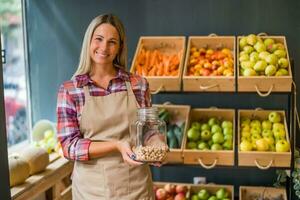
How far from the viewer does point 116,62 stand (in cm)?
189

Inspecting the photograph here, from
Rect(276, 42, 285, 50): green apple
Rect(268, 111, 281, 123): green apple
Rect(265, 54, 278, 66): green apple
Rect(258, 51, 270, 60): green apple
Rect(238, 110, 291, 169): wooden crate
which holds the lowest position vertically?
Rect(238, 110, 291, 169): wooden crate

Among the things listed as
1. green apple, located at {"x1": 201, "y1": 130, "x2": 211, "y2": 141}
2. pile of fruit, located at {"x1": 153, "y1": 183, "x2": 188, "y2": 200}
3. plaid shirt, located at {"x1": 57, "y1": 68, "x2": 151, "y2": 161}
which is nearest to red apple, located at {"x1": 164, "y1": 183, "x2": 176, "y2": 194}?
pile of fruit, located at {"x1": 153, "y1": 183, "x2": 188, "y2": 200}

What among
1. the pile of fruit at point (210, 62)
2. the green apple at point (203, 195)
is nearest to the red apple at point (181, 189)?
the green apple at point (203, 195)

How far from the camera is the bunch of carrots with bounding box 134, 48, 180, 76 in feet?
9.37

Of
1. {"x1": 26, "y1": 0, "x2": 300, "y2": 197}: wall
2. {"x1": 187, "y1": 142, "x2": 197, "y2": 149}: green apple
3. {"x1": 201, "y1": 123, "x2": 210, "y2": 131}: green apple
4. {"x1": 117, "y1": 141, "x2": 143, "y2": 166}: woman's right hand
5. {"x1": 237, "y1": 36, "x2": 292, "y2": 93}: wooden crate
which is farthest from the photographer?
{"x1": 26, "y1": 0, "x2": 300, "y2": 197}: wall

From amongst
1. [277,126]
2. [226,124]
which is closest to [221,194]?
[226,124]

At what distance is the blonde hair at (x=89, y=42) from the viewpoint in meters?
1.78

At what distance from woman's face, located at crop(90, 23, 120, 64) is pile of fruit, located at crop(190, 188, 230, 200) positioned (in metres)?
1.54

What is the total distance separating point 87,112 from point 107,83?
161 mm

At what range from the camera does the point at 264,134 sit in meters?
2.84

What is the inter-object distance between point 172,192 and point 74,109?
1462mm

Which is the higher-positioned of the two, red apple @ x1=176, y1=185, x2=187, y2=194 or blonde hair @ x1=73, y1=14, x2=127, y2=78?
blonde hair @ x1=73, y1=14, x2=127, y2=78

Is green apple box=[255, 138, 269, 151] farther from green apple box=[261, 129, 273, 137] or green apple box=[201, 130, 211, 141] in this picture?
green apple box=[201, 130, 211, 141]

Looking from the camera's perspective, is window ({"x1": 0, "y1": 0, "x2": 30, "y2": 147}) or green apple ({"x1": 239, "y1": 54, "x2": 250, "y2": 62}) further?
window ({"x1": 0, "y1": 0, "x2": 30, "y2": 147})
